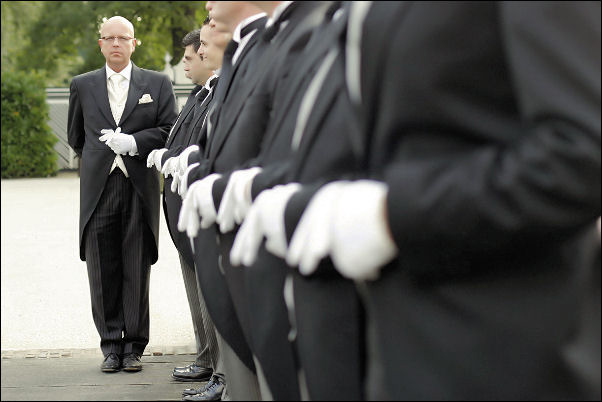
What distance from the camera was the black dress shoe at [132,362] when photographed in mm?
5941

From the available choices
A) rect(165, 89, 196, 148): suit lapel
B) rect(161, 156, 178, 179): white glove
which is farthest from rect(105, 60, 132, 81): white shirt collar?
rect(161, 156, 178, 179): white glove

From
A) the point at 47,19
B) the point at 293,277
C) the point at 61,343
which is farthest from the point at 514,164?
the point at 47,19

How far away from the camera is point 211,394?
16.8 feet

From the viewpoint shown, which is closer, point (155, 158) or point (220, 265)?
point (220, 265)

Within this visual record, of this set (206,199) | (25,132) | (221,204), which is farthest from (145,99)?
(25,132)

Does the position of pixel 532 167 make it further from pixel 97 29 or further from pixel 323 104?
pixel 97 29

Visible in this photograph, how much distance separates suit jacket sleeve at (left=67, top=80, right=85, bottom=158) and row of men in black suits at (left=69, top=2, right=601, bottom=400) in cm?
453

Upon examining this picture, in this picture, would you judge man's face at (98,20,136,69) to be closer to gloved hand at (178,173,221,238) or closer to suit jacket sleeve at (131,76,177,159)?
suit jacket sleeve at (131,76,177,159)

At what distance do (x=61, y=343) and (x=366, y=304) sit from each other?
5218 mm

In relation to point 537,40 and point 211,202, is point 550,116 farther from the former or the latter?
point 211,202

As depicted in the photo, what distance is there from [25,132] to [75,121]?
56.2 feet

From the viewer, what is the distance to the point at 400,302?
170 cm

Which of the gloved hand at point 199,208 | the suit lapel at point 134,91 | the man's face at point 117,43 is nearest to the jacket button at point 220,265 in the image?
the gloved hand at point 199,208

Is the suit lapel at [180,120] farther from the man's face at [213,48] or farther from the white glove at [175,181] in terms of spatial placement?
the white glove at [175,181]
